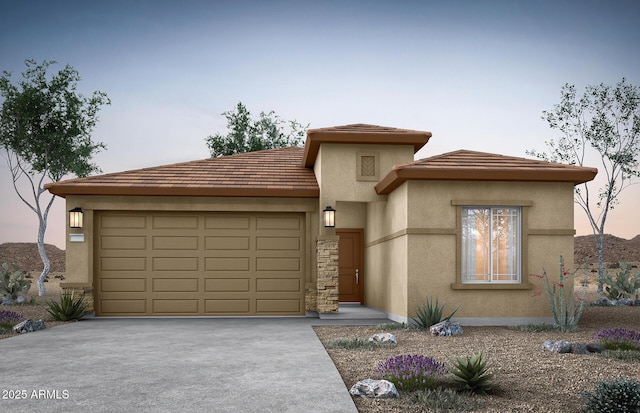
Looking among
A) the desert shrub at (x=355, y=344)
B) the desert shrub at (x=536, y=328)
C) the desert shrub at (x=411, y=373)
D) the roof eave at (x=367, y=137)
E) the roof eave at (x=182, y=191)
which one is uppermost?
the roof eave at (x=367, y=137)

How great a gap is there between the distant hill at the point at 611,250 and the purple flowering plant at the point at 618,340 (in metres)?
47.1

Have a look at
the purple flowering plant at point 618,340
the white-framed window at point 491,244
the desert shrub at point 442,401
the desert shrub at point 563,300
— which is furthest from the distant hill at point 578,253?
the desert shrub at point 442,401

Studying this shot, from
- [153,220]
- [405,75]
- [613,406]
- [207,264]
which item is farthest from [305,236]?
[613,406]

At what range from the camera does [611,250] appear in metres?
58.5

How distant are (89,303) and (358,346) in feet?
26.5

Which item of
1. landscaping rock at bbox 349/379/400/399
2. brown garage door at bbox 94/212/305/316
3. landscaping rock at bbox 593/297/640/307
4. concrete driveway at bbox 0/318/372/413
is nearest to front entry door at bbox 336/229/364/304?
brown garage door at bbox 94/212/305/316

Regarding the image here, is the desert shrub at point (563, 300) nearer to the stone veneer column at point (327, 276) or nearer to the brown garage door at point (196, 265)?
the stone veneer column at point (327, 276)

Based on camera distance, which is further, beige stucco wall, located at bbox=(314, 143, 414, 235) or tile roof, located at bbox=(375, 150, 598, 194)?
beige stucco wall, located at bbox=(314, 143, 414, 235)

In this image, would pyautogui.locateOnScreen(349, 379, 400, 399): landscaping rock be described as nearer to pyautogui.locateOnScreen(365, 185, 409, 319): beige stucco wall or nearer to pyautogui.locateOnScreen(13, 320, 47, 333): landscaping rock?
pyautogui.locateOnScreen(365, 185, 409, 319): beige stucco wall

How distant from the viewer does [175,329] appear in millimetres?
11734

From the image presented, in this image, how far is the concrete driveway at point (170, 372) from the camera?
5535 millimetres

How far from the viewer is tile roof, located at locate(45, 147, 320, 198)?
557 inches

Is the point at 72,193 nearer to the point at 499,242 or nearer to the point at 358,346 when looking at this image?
the point at 358,346

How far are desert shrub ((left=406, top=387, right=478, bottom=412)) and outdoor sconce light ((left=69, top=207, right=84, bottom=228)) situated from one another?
10907mm
